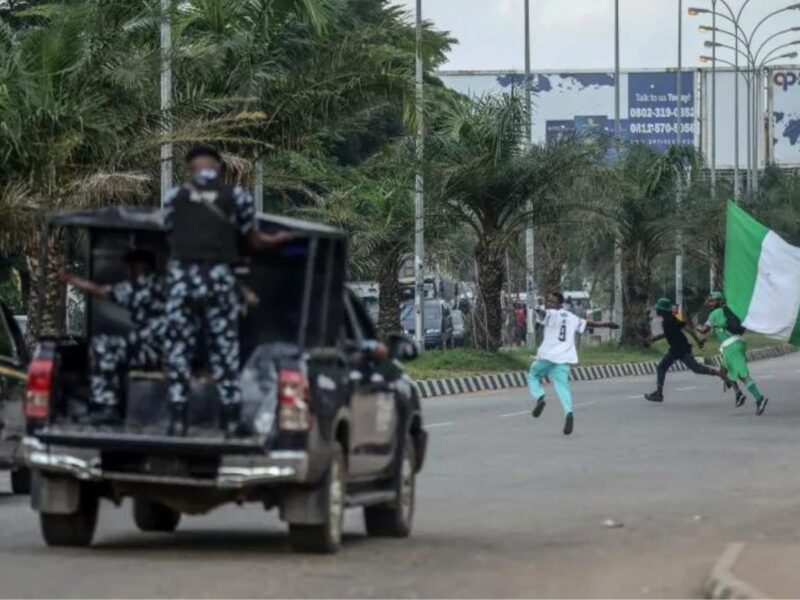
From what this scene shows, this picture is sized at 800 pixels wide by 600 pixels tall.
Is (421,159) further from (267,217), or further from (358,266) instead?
(267,217)

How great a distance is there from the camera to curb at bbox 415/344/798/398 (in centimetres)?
3616

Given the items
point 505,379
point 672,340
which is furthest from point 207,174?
point 505,379

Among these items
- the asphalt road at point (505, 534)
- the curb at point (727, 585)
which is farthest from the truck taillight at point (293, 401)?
the curb at point (727, 585)

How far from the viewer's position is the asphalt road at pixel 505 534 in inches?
397

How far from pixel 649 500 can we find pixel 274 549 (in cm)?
461

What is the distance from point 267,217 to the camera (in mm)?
11188

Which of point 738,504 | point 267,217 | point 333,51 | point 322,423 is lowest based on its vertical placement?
point 738,504

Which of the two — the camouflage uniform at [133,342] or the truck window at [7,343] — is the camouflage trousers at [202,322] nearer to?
the camouflage uniform at [133,342]

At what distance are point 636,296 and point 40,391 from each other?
144 ft

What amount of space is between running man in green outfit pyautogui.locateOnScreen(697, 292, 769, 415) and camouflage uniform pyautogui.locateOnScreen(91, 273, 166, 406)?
693 inches

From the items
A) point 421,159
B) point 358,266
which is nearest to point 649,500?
point 421,159

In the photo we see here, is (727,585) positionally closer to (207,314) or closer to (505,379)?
(207,314)

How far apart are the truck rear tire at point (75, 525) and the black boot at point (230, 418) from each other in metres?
0.98

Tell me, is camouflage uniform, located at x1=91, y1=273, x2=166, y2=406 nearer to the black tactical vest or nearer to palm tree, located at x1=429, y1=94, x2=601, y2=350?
the black tactical vest
